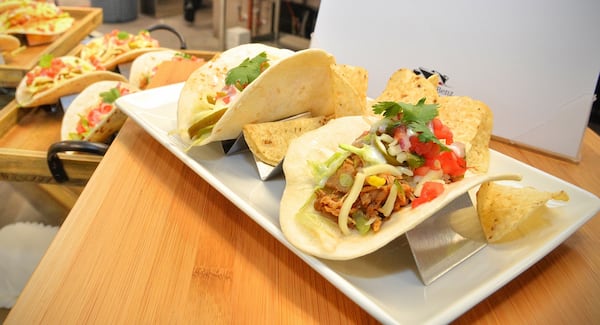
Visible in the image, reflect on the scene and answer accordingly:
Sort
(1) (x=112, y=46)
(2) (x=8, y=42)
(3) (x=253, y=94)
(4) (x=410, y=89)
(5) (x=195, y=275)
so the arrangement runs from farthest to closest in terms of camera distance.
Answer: (1) (x=112, y=46) → (2) (x=8, y=42) → (4) (x=410, y=89) → (3) (x=253, y=94) → (5) (x=195, y=275)

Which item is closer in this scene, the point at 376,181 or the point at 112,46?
the point at 376,181

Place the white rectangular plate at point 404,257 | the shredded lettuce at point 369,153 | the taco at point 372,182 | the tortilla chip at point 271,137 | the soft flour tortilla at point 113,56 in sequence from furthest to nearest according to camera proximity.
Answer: the soft flour tortilla at point 113,56 < the tortilla chip at point 271,137 < the shredded lettuce at point 369,153 < the taco at point 372,182 < the white rectangular plate at point 404,257

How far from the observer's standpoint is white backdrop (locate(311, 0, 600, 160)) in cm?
154

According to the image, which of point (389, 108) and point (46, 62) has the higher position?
point (389, 108)

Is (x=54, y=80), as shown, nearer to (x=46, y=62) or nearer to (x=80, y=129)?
(x=46, y=62)

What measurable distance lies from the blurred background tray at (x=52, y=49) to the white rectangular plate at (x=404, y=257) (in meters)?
1.85

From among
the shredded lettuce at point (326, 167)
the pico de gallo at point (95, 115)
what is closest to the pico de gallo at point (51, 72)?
the pico de gallo at point (95, 115)

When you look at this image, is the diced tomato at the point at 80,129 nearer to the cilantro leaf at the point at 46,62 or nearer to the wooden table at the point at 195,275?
the cilantro leaf at the point at 46,62

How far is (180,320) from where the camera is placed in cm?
92

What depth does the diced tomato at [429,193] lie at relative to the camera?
1.03 metres

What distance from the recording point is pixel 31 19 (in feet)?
10.1

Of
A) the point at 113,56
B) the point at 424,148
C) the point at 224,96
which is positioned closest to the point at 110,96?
the point at 113,56

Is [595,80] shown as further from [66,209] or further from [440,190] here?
[66,209]

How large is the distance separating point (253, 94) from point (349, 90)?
0.35m
